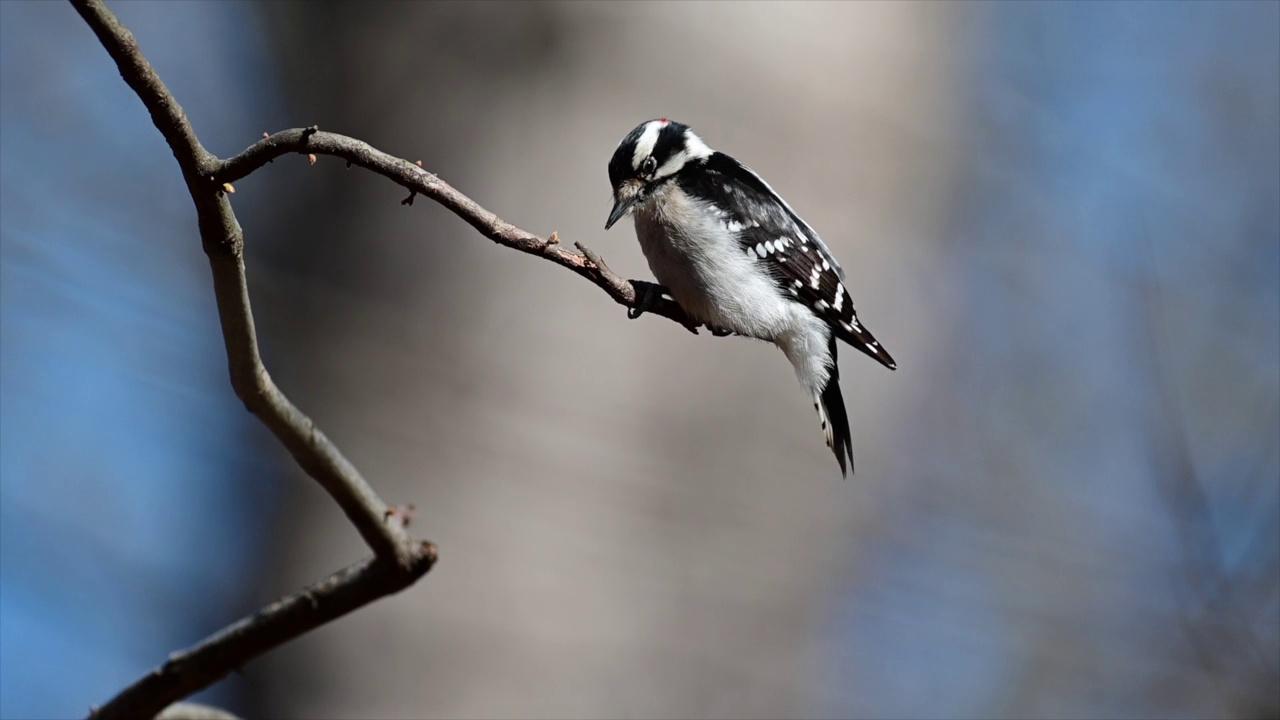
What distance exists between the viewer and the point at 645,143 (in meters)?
2.46

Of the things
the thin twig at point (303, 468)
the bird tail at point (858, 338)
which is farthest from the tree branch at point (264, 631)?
the bird tail at point (858, 338)

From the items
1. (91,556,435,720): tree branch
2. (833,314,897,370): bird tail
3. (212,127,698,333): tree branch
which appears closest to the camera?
(91,556,435,720): tree branch

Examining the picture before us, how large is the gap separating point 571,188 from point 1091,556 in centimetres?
260

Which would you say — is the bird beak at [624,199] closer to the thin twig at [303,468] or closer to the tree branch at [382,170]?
the tree branch at [382,170]

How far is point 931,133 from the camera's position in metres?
4.40

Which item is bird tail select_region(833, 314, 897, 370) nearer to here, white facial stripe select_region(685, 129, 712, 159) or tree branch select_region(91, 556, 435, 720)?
white facial stripe select_region(685, 129, 712, 159)

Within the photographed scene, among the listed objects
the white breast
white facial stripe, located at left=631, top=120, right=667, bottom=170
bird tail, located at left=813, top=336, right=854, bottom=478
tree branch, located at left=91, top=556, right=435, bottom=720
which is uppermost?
white facial stripe, located at left=631, top=120, right=667, bottom=170

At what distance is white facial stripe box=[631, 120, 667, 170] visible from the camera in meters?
2.42

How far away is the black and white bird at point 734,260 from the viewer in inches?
89.7

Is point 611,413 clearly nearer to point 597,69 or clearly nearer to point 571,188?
point 571,188

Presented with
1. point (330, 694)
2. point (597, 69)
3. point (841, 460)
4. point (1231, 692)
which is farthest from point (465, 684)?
point (1231, 692)

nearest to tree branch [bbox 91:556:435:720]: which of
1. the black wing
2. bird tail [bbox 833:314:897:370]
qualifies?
bird tail [bbox 833:314:897:370]

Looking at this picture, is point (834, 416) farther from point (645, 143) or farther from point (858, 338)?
point (645, 143)

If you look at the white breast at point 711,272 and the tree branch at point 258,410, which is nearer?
the tree branch at point 258,410
